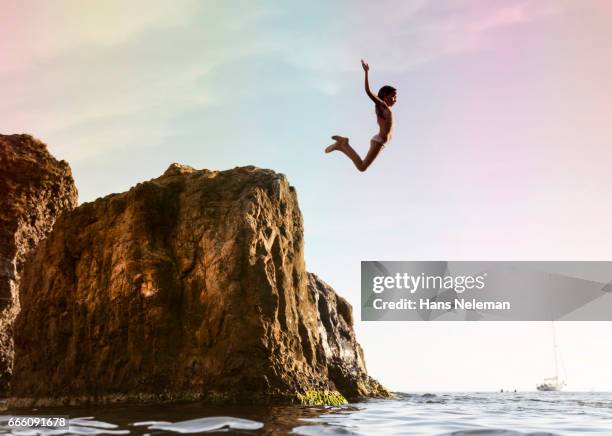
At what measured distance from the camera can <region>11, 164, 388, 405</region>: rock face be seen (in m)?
15.0

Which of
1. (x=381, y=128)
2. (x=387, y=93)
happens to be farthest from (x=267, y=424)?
(x=387, y=93)

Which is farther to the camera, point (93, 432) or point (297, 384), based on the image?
point (297, 384)

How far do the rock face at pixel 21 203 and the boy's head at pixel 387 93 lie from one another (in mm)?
21650

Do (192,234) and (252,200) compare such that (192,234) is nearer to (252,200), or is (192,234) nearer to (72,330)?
(252,200)

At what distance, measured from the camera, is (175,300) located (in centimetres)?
1616

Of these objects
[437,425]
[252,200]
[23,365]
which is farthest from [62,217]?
[437,425]

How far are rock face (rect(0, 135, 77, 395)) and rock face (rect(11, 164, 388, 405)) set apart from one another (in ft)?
30.5

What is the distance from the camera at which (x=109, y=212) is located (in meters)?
17.9

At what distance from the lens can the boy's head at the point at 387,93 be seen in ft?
43.9

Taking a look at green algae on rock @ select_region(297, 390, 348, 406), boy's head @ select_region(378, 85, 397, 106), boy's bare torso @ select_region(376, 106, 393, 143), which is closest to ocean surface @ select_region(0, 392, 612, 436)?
green algae on rock @ select_region(297, 390, 348, 406)

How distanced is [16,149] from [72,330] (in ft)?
54.9

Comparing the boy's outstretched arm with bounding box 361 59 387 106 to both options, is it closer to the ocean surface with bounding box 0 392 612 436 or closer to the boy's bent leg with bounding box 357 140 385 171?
the boy's bent leg with bounding box 357 140 385 171

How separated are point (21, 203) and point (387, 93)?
74.0 feet

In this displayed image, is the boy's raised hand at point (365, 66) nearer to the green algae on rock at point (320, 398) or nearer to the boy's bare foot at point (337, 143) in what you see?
the boy's bare foot at point (337, 143)
